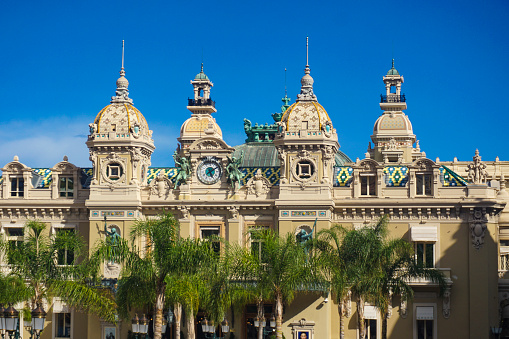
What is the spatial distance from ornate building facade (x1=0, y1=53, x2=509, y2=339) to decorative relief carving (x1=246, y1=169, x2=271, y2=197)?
93 mm

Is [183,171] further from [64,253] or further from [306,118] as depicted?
[64,253]

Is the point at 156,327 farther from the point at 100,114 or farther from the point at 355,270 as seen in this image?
the point at 100,114

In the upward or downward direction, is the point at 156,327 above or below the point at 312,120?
below

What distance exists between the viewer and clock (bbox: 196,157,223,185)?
8144 cm

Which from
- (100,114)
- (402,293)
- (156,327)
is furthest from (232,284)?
(100,114)

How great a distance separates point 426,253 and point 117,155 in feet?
77.4

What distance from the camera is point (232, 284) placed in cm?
6925

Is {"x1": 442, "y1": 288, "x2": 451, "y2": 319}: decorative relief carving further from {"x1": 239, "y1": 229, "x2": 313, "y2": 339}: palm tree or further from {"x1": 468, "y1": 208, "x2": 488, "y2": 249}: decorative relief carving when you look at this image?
{"x1": 239, "y1": 229, "x2": 313, "y2": 339}: palm tree

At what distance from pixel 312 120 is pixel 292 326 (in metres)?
14.8

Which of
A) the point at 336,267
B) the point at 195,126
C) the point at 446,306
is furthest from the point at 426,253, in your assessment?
the point at 195,126

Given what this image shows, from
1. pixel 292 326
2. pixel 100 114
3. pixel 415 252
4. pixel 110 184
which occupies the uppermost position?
pixel 100 114

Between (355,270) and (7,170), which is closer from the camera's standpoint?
(355,270)

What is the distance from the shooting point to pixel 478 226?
77812 millimetres

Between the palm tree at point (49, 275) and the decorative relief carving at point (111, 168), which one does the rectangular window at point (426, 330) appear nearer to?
the palm tree at point (49, 275)
